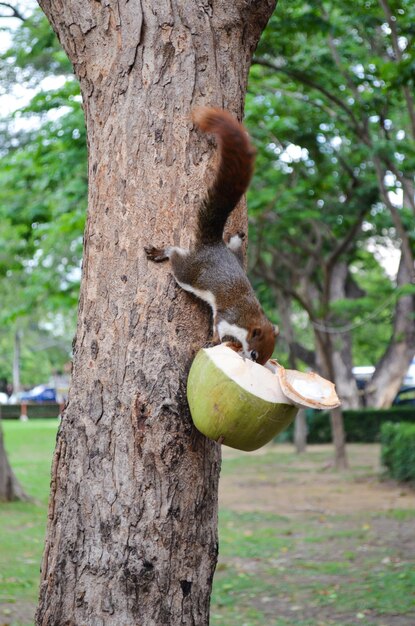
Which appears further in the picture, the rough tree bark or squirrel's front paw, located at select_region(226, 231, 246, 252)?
squirrel's front paw, located at select_region(226, 231, 246, 252)

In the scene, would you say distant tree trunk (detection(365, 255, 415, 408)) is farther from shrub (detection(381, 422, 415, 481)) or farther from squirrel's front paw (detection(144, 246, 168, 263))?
squirrel's front paw (detection(144, 246, 168, 263))

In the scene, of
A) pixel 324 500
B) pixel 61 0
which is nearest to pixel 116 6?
pixel 61 0

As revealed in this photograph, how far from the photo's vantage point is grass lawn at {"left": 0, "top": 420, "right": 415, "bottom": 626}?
20.5ft

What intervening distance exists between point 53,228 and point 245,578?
506 centimetres

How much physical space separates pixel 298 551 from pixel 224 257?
6.66m

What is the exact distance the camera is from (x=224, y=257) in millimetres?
2600

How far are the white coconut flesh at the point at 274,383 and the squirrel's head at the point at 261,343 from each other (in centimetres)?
24

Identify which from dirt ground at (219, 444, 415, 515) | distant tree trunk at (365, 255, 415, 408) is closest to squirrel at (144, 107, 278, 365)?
dirt ground at (219, 444, 415, 515)

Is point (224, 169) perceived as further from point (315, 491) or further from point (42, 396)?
point (42, 396)

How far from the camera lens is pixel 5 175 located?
1186cm

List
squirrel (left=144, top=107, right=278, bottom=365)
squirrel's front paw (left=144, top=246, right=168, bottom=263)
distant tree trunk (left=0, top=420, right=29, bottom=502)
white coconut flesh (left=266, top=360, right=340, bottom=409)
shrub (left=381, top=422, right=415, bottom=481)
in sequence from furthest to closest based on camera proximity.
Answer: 1. shrub (left=381, top=422, right=415, bottom=481)
2. distant tree trunk (left=0, top=420, right=29, bottom=502)
3. squirrel's front paw (left=144, top=246, right=168, bottom=263)
4. squirrel (left=144, top=107, right=278, bottom=365)
5. white coconut flesh (left=266, top=360, right=340, bottom=409)

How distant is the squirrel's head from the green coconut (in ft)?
0.98

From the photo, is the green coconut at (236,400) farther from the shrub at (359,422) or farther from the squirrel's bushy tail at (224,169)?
the shrub at (359,422)

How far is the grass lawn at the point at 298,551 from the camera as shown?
20.5 ft
